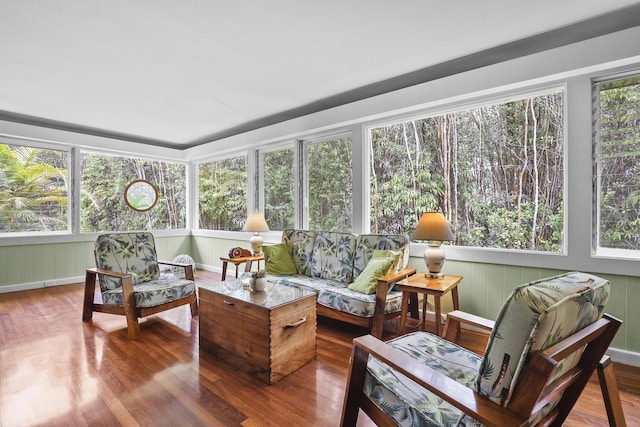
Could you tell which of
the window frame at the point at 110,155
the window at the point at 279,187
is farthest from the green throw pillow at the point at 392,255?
the window frame at the point at 110,155

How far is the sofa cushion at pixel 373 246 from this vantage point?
310cm

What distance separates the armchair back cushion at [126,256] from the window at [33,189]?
7.28 feet

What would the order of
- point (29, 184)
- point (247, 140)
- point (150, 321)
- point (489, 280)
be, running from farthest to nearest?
point (247, 140), point (29, 184), point (150, 321), point (489, 280)

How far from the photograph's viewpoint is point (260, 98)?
3.88m

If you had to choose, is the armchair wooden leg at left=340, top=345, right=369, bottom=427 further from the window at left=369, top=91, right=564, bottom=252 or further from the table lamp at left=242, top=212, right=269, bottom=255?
the table lamp at left=242, top=212, right=269, bottom=255

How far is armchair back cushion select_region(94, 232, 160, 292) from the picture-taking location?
3.20 meters

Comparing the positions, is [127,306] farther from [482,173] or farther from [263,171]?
[482,173]

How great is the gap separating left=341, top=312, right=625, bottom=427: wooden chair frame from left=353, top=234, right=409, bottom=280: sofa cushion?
1.51m

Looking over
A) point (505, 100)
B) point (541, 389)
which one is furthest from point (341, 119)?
point (541, 389)

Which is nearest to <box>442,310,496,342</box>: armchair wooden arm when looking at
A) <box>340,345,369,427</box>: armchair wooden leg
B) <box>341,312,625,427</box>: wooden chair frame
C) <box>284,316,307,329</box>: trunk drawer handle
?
<box>341,312,625,427</box>: wooden chair frame

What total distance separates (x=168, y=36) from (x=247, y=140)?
2.51 metres

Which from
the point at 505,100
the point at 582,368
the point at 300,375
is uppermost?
the point at 505,100

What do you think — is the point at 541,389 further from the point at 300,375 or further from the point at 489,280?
the point at 489,280

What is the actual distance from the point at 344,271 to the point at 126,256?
2.37 metres
